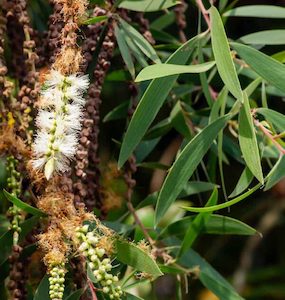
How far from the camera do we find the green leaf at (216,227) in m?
0.85

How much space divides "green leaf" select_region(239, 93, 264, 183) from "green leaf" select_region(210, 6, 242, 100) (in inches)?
1.0

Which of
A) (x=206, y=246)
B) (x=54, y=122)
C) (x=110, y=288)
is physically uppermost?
(x=54, y=122)

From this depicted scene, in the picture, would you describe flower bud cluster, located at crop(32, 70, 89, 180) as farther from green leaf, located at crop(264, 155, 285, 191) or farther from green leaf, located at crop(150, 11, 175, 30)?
green leaf, located at crop(150, 11, 175, 30)

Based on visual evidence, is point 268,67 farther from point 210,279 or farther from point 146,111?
point 210,279

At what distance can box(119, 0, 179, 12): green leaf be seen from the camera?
848 millimetres

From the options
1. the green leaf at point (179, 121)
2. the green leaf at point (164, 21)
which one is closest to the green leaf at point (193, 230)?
the green leaf at point (179, 121)

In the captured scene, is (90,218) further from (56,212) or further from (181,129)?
(181,129)

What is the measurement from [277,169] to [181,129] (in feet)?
0.65

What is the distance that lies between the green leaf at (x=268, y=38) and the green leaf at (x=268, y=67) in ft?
0.38

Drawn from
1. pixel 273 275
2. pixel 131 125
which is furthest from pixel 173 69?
pixel 273 275

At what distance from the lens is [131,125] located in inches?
30.1

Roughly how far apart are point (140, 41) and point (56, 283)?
11.1 inches

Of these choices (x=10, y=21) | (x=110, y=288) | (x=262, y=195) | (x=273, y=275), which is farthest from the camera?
(x=262, y=195)

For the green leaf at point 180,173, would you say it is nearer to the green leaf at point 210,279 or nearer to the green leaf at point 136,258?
the green leaf at point 136,258
